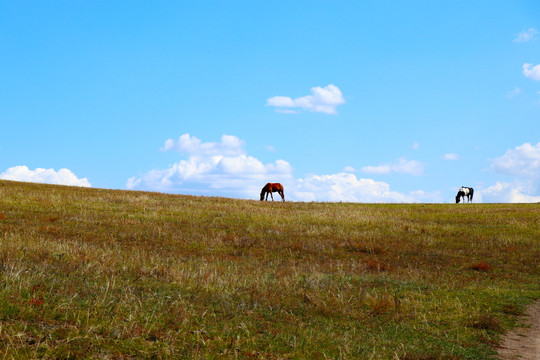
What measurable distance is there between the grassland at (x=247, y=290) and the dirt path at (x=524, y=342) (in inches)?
11.7

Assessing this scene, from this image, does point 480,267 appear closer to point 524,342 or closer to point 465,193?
point 524,342

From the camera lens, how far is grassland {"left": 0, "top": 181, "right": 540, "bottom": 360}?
660 cm

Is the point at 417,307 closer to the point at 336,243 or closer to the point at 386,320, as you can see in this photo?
the point at 386,320

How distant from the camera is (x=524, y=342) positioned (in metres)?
9.73

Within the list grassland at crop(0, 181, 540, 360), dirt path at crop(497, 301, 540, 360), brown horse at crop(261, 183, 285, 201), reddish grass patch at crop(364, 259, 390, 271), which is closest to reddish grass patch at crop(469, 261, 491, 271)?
grassland at crop(0, 181, 540, 360)

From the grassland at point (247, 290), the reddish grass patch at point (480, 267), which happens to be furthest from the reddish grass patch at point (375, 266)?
the reddish grass patch at point (480, 267)

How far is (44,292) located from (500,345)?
8878mm

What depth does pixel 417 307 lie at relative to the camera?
11.5m

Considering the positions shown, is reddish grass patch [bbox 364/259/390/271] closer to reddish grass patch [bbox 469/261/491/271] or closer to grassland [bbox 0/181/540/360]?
grassland [bbox 0/181/540/360]

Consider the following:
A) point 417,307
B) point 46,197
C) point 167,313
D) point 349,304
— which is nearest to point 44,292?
point 167,313

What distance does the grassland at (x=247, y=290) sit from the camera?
660 cm

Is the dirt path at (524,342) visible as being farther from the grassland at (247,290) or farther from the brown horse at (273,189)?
the brown horse at (273,189)

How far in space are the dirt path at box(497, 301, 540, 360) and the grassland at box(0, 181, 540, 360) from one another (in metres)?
0.30

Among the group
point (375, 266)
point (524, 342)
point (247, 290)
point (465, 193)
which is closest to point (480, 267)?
point (375, 266)
